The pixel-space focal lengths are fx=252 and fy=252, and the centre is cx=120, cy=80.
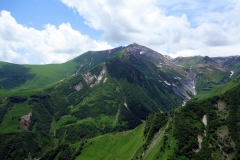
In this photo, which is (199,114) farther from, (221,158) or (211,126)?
(221,158)

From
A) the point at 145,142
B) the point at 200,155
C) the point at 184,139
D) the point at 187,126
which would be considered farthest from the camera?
the point at 145,142

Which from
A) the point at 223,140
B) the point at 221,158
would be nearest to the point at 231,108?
the point at 223,140

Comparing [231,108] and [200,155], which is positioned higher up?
[231,108]

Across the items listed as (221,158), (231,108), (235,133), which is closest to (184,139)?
(221,158)

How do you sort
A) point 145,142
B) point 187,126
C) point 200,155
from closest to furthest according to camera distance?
point 200,155 < point 187,126 < point 145,142

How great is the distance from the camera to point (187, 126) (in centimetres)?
17275

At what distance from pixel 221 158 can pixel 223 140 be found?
56.6ft

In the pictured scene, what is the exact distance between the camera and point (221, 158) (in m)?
149

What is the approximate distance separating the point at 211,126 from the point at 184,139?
27958 millimetres

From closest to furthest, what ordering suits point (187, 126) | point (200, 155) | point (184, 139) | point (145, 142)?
point (200, 155)
point (184, 139)
point (187, 126)
point (145, 142)

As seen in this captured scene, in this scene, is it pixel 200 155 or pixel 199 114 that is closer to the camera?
pixel 200 155

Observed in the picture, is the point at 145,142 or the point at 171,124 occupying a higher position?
the point at 171,124

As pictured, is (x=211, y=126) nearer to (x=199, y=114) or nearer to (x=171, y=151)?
(x=199, y=114)

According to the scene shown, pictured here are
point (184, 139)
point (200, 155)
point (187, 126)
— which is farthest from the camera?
point (187, 126)
